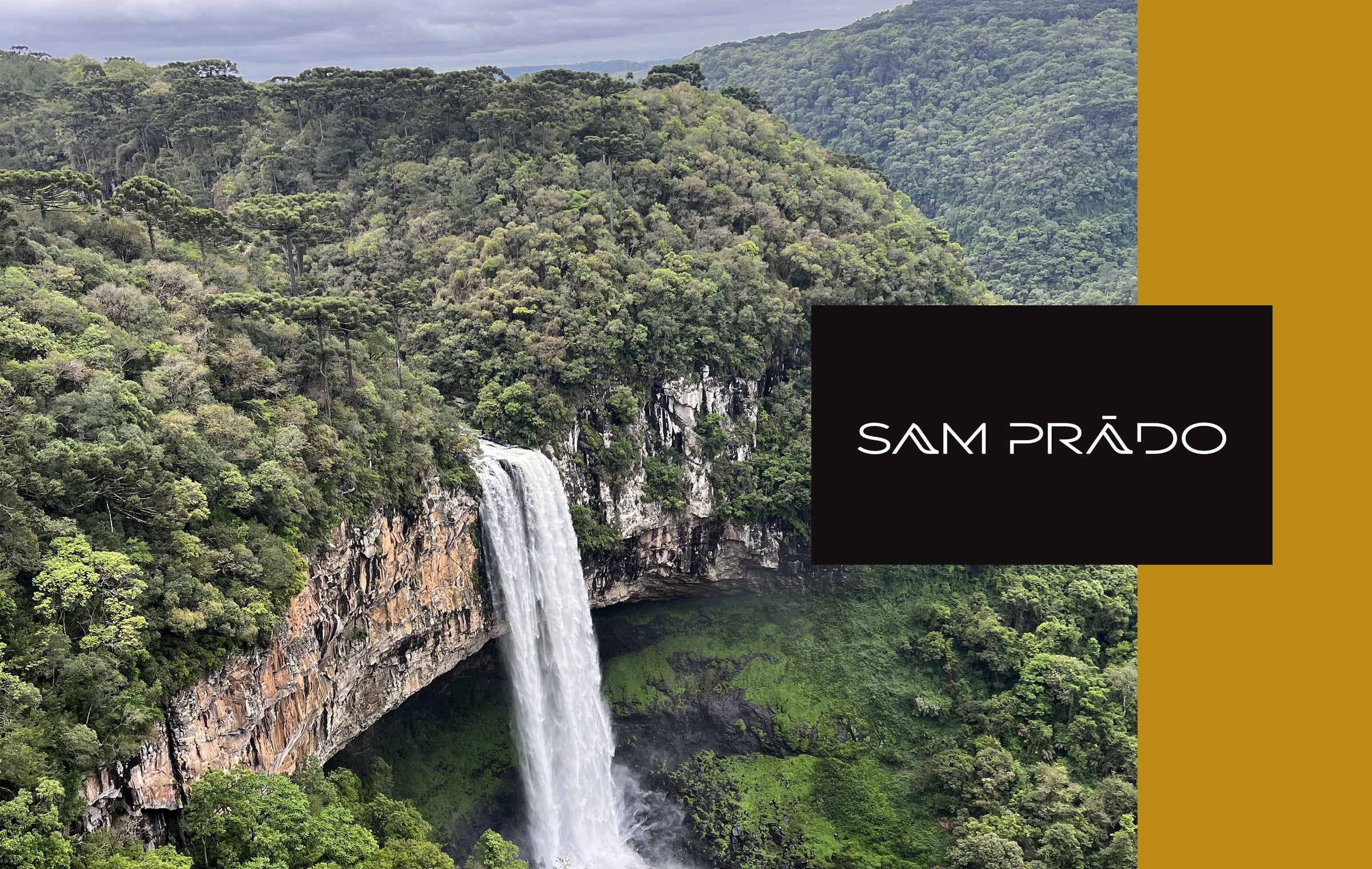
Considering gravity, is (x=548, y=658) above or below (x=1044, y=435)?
below

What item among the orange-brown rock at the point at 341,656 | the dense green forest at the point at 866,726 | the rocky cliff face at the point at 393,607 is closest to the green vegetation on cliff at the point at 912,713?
the dense green forest at the point at 866,726

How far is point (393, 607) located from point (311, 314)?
8060 mm

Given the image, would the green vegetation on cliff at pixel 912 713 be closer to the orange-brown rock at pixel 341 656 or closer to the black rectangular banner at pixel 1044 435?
the orange-brown rock at pixel 341 656

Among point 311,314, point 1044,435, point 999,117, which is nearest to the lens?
point 1044,435

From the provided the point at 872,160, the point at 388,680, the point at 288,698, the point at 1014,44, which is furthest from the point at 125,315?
the point at 1014,44

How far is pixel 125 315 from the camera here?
23.3 metres

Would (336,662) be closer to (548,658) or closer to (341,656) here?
(341,656)

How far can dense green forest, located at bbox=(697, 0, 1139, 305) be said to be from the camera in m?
72.9

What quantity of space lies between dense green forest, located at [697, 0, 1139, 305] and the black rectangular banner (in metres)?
57.4

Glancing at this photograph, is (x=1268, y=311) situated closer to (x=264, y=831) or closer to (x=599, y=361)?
(x=264, y=831)

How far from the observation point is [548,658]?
31.1 m

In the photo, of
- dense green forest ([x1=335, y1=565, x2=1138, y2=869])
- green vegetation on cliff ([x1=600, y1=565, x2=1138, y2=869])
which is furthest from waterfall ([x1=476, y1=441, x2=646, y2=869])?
green vegetation on cliff ([x1=600, y1=565, x2=1138, y2=869])

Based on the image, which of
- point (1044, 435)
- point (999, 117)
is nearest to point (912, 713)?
point (1044, 435)

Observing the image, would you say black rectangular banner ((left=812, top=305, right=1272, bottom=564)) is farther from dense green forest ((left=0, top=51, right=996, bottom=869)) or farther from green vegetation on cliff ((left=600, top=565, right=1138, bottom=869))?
green vegetation on cliff ((left=600, top=565, right=1138, bottom=869))
